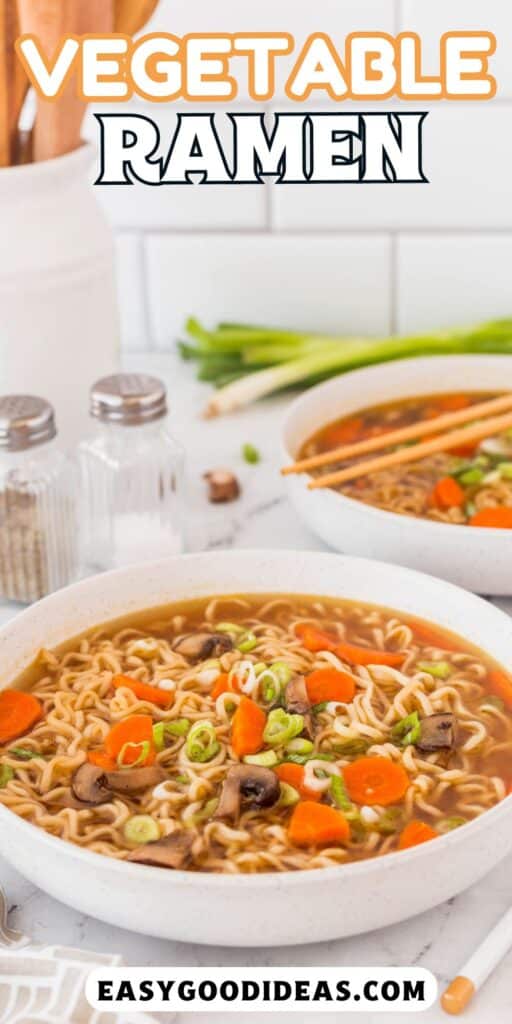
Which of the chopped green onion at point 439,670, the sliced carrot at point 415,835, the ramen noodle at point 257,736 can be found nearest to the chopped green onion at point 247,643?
the ramen noodle at point 257,736

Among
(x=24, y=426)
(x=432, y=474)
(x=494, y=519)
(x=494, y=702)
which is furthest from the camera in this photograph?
(x=432, y=474)

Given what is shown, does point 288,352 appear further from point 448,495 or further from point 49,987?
point 49,987

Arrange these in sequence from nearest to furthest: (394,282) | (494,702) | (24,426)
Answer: (494,702) → (24,426) → (394,282)

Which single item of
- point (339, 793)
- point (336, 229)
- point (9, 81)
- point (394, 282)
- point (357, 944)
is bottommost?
point (357, 944)

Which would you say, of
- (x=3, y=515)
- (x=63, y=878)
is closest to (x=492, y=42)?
(x=3, y=515)

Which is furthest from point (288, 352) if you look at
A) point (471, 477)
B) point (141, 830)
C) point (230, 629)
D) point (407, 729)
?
point (141, 830)

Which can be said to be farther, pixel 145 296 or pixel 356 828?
pixel 145 296
